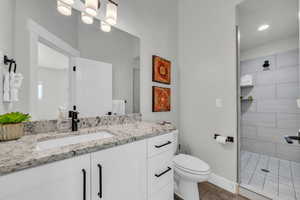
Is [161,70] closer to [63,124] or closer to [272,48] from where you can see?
[63,124]

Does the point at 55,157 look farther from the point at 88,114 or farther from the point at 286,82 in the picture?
the point at 286,82

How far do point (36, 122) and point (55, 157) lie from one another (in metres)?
0.57

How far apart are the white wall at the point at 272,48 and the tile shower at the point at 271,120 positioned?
92mm

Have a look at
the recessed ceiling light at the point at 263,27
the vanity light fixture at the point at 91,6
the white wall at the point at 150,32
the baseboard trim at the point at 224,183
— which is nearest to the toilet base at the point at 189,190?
the baseboard trim at the point at 224,183

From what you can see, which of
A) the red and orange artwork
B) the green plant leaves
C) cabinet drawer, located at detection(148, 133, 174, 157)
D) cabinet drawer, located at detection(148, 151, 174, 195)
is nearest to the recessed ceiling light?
the red and orange artwork

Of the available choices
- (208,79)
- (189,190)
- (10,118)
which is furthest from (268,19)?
(10,118)

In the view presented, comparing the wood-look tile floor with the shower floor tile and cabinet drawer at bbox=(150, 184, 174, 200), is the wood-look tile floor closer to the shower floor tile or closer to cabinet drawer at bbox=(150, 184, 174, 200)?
the shower floor tile

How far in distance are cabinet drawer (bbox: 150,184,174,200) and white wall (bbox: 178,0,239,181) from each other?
0.95 m

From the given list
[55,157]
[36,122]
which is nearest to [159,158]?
[55,157]

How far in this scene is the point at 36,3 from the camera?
0.90 meters

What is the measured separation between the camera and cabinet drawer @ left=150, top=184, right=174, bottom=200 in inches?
39.7

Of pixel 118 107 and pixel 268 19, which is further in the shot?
pixel 268 19

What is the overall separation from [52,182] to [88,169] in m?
0.15

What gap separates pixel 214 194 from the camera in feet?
5.04
